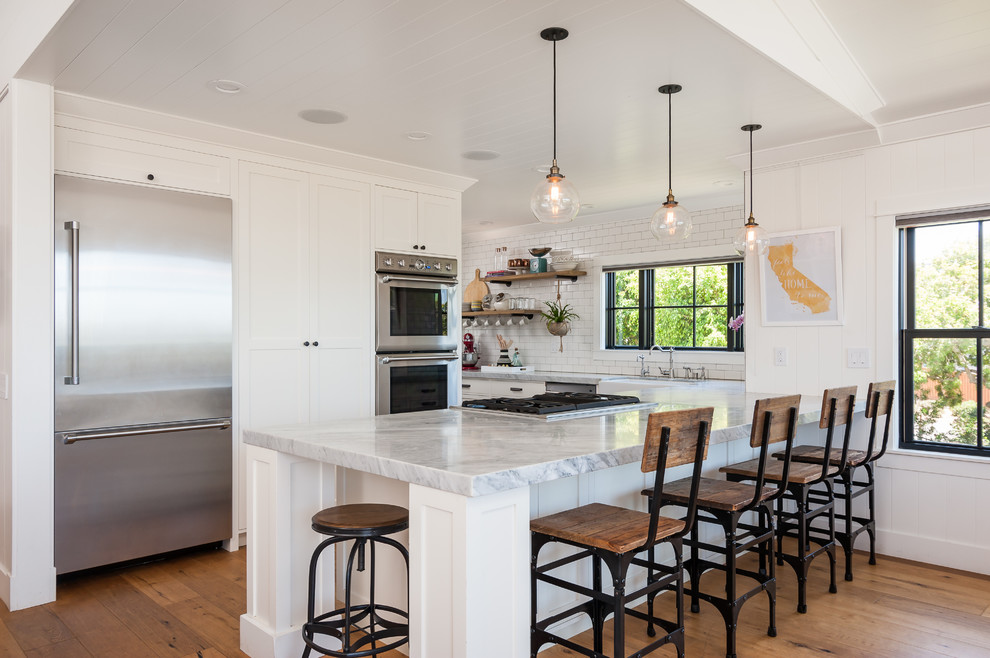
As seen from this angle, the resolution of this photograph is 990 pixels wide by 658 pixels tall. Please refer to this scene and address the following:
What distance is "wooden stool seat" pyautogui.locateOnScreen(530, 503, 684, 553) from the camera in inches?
78.8

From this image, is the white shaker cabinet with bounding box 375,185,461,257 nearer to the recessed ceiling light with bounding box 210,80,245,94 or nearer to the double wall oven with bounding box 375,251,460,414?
the double wall oven with bounding box 375,251,460,414

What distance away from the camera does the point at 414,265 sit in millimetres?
4734

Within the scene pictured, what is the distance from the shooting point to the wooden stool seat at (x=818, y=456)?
11.0 feet

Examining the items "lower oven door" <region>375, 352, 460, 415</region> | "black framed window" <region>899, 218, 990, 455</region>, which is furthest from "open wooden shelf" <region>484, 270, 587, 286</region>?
"black framed window" <region>899, 218, 990, 455</region>

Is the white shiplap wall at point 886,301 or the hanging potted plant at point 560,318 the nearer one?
the white shiplap wall at point 886,301

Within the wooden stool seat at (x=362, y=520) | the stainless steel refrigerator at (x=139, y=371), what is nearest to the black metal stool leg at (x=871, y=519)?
the wooden stool seat at (x=362, y=520)

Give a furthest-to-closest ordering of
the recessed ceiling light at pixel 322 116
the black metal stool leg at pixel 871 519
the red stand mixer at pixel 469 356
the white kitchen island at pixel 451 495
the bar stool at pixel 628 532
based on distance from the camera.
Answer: the red stand mixer at pixel 469 356 < the black metal stool leg at pixel 871 519 < the recessed ceiling light at pixel 322 116 < the bar stool at pixel 628 532 < the white kitchen island at pixel 451 495

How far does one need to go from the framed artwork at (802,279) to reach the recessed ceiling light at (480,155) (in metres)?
1.79

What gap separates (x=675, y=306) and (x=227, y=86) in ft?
14.0

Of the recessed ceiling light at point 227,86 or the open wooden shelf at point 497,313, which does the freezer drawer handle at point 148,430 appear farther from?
the open wooden shelf at point 497,313

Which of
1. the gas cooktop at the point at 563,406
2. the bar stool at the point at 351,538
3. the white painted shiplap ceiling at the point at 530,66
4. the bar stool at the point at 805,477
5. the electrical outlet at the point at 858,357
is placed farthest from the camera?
the electrical outlet at the point at 858,357

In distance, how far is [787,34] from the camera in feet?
9.04

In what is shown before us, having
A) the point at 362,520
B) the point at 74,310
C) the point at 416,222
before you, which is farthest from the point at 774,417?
the point at 74,310

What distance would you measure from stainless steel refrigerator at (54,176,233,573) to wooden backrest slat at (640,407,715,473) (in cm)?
259
